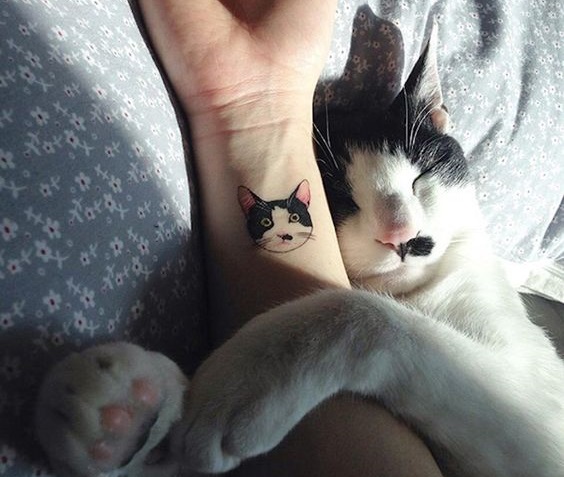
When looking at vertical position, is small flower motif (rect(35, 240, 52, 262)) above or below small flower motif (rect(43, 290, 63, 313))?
above

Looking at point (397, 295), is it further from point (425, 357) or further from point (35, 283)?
point (35, 283)

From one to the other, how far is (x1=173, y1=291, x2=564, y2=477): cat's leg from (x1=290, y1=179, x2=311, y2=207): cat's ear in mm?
174

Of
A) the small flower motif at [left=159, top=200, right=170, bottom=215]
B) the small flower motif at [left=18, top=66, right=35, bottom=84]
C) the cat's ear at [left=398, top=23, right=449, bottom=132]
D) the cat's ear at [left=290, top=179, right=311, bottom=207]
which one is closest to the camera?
the small flower motif at [left=18, top=66, right=35, bottom=84]

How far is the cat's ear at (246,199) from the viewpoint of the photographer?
76 cm

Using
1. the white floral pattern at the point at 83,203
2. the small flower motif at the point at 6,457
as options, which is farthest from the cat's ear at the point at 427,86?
the small flower motif at the point at 6,457

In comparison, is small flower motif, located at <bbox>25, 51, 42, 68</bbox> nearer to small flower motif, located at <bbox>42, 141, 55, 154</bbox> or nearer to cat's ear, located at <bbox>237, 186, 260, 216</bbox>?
small flower motif, located at <bbox>42, 141, 55, 154</bbox>

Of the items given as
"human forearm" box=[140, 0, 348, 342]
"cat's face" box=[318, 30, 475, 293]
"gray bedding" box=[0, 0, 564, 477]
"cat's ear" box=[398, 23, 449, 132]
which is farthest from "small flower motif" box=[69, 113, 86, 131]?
"cat's ear" box=[398, 23, 449, 132]

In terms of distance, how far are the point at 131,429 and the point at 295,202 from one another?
394mm

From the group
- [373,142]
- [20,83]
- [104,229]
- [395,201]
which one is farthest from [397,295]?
[20,83]

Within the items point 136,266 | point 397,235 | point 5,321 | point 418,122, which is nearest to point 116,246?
point 136,266

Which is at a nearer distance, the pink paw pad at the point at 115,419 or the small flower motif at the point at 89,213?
the pink paw pad at the point at 115,419

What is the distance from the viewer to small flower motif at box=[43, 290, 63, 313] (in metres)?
0.51

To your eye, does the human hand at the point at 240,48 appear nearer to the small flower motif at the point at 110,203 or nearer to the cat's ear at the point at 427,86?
the cat's ear at the point at 427,86

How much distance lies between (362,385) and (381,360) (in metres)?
0.03
